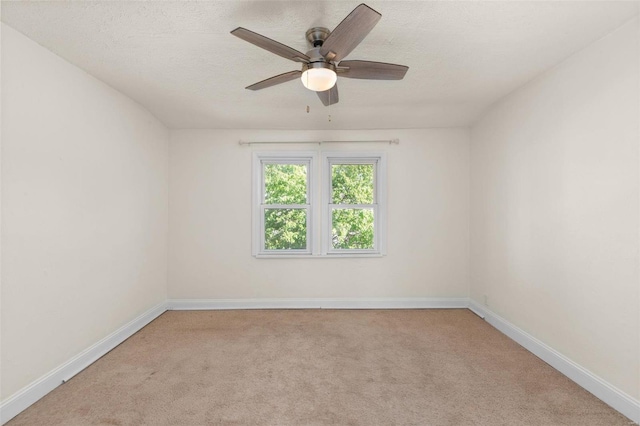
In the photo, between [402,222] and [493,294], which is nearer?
[493,294]

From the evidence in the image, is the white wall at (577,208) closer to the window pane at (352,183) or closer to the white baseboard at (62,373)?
the window pane at (352,183)

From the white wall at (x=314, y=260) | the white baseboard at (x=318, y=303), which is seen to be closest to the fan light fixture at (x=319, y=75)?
the white wall at (x=314, y=260)

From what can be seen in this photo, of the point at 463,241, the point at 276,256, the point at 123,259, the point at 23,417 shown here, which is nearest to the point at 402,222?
the point at 463,241

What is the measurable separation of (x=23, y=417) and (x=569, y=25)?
163 inches

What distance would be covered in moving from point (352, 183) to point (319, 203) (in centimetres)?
54

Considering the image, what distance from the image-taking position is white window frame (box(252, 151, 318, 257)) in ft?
13.6

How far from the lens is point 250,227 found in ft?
13.5

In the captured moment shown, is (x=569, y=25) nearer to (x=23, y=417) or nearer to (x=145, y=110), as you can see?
(x=145, y=110)

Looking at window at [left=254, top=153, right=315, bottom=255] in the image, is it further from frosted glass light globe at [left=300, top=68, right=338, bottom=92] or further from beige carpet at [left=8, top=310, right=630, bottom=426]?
frosted glass light globe at [left=300, top=68, right=338, bottom=92]

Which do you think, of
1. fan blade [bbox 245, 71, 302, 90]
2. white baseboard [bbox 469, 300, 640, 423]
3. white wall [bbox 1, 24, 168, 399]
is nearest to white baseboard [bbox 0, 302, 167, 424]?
white wall [bbox 1, 24, 168, 399]

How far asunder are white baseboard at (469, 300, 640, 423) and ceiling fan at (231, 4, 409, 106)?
2.43 meters

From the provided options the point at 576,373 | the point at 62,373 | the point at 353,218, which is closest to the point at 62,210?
the point at 62,373

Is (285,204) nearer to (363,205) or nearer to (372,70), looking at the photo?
(363,205)

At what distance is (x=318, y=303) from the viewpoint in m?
4.11
